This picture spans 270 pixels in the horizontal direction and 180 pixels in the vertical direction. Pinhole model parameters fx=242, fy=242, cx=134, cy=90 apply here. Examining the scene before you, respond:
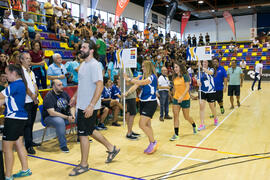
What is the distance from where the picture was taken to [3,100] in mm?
3121

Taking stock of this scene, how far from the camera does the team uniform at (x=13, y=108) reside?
10.1 feet

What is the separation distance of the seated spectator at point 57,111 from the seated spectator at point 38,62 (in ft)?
5.76

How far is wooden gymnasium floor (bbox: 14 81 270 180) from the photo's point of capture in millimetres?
3432

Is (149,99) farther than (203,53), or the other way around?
(203,53)

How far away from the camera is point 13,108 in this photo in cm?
309

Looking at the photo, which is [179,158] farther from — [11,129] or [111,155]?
[11,129]

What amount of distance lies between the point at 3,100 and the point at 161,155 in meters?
2.64

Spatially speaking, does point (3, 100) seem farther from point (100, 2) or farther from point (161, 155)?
point (100, 2)

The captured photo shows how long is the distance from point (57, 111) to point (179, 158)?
8.11 ft

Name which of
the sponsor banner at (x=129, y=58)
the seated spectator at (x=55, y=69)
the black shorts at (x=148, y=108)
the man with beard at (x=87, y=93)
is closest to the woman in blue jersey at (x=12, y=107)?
the man with beard at (x=87, y=93)

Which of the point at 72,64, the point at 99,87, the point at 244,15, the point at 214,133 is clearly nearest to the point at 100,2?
the point at 72,64

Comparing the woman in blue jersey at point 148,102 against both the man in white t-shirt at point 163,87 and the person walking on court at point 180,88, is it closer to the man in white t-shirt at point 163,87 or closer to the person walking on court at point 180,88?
the person walking on court at point 180,88

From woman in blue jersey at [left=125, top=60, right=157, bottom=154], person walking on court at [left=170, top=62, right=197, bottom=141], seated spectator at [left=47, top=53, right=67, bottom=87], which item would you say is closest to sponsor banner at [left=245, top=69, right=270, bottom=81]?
person walking on court at [left=170, top=62, right=197, bottom=141]

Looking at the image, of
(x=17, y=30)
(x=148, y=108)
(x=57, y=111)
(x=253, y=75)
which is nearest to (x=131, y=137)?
(x=148, y=108)
